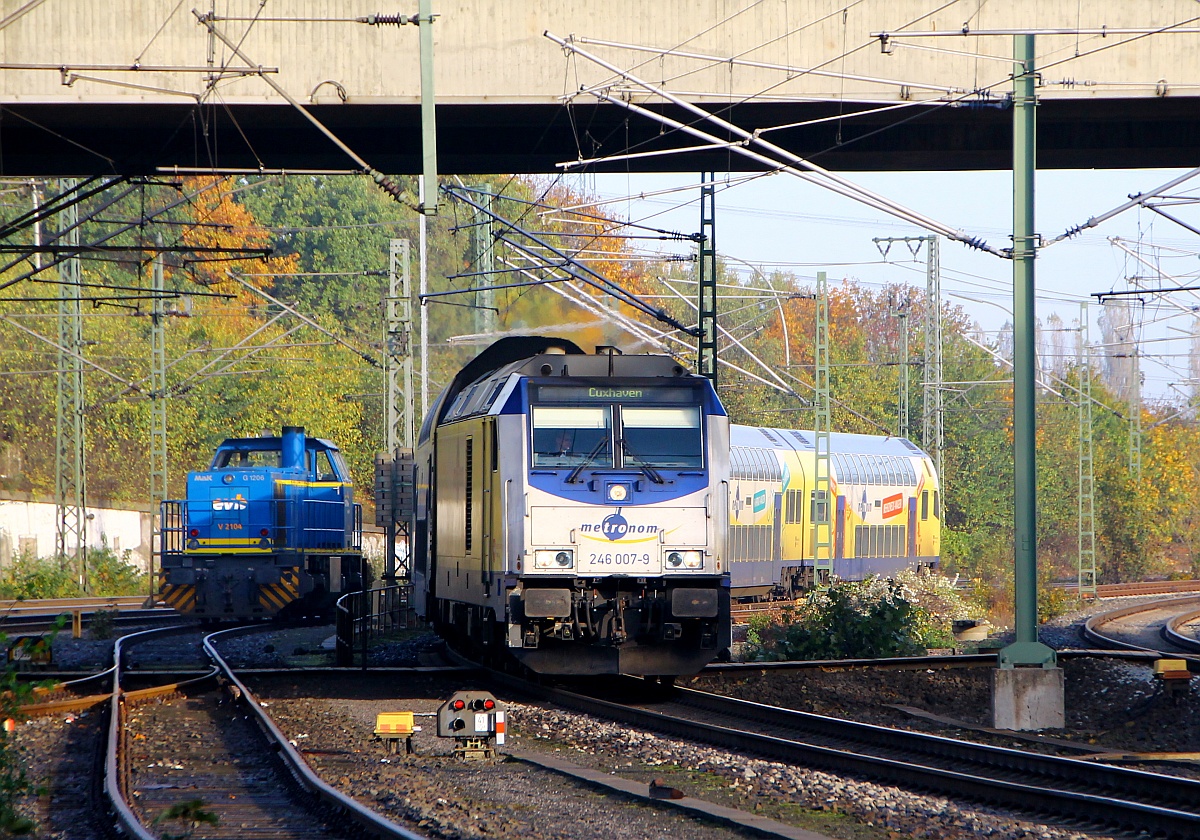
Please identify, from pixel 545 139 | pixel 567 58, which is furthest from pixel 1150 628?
pixel 567 58

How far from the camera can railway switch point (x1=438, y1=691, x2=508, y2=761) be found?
1082 centimetres

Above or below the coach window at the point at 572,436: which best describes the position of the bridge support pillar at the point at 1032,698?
below

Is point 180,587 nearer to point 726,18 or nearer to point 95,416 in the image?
point 726,18

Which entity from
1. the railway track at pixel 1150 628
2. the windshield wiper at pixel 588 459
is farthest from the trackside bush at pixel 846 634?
the windshield wiper at pixel 588 459

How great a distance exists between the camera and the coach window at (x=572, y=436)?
13656 mm

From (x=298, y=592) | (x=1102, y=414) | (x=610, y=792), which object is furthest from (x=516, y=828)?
(x=1102, y=414)

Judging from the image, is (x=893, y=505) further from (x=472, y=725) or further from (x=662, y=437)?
(x=472, y=725)

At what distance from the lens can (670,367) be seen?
568 inches

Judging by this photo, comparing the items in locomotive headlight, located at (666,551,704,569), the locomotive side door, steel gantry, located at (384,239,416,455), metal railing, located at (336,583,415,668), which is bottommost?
metal railing, located at (336,583,415,668)

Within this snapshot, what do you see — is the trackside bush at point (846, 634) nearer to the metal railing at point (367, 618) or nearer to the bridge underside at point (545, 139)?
the metal railing at point (367, 618)

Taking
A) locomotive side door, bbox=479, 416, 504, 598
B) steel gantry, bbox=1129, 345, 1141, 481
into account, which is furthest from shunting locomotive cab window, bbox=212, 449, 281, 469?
steel gantry, bbox=1129, 345, 1141, 481

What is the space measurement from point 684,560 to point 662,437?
1.29 metres

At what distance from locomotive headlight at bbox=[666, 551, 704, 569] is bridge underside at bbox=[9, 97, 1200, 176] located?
639 cm

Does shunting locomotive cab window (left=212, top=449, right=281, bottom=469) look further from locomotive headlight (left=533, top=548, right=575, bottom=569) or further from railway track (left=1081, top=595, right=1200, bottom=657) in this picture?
railway track (left=1081, top=595, right=1200, bottom=657)
